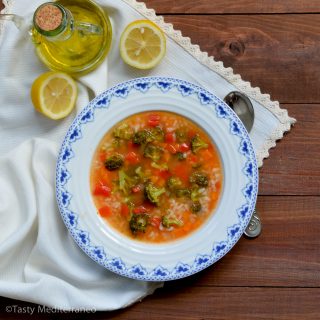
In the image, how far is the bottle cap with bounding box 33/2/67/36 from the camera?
1.83 metres

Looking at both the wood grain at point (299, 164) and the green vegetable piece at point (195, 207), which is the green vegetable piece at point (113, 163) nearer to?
the green vegetable piece at point (195, 207)

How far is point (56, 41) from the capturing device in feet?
6.35

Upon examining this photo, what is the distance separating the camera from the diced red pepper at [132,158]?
6.47ft

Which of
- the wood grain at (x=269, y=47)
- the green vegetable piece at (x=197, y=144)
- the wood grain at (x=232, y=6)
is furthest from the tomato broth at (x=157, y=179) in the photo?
the wood grain at (x=232, y=6)

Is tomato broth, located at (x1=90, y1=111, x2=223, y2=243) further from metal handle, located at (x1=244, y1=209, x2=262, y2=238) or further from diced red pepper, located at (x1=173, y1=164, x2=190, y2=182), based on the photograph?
metal handle, located at (x1=244, y1=209, x2=262, y2=238)

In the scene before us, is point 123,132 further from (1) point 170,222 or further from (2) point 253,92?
(2) point 253,92

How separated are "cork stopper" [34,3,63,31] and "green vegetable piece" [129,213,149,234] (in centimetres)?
72

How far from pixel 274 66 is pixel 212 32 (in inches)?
10.7

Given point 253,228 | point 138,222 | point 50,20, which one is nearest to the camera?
point 50,20

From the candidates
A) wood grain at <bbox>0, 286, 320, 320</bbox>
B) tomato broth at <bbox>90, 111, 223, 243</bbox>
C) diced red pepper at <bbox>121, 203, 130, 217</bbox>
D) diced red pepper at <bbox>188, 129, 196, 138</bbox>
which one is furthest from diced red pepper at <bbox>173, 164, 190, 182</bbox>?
wood grain at <bbox>0, 286, 320, 320</bbox>

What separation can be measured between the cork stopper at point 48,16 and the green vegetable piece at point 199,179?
27.9 inches

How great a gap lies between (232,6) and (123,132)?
2.14ft

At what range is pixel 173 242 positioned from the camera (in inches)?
77.0

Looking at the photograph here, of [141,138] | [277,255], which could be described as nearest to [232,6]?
[141,138]
